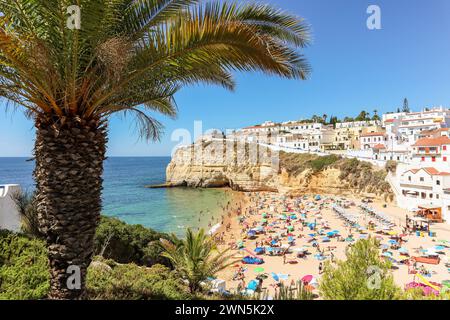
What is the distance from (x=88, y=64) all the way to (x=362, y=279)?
6286mm

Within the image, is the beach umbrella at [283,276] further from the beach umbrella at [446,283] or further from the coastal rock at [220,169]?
the coastal rock at [220,169]

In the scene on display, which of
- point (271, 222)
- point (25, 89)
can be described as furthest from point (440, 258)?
point (25, 89)

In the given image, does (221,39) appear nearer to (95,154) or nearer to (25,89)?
(95,154)

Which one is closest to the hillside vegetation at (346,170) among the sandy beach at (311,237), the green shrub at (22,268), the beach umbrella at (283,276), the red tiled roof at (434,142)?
the sandy beach at (311,237)

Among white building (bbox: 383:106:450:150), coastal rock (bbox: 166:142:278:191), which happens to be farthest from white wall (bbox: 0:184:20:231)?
white building (bbox: 383:106:450:150)

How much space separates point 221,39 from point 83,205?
3338mm

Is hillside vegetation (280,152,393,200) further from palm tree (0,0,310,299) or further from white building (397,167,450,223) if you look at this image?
palm tree (0,0,310,299)

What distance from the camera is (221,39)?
388 cm

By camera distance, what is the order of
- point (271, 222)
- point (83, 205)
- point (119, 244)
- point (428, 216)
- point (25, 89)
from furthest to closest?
point (271, 222) → point (428, 216) → point (119, 244) → point (83, 205) → point (25, 89)

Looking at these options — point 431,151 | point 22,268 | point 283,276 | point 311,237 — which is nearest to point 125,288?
point 22,268

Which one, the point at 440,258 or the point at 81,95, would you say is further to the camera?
the point at 440,258

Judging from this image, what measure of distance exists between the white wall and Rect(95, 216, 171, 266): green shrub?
4.45 meters

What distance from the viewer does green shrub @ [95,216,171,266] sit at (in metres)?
13.8

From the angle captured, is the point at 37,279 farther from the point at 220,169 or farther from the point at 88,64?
the point at 220,169
